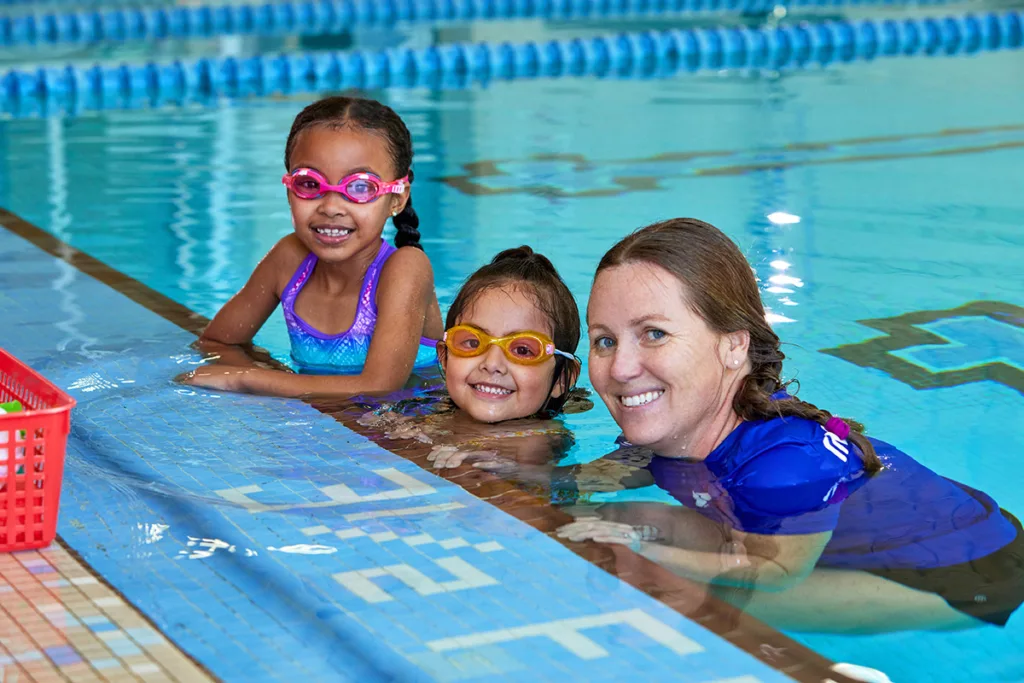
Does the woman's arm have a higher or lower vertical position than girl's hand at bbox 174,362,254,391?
higher

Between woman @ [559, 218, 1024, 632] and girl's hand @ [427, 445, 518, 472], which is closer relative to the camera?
woman @ [559, 218, 1024, 632]

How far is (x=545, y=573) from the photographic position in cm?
256

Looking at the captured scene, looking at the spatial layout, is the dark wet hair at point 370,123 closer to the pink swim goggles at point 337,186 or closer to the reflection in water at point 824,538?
the pink swim goggles at point 337,186

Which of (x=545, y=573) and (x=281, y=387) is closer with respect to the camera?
(x=545, y=573)

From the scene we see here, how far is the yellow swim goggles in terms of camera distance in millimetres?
3330

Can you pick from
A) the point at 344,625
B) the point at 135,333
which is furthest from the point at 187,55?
the point at 344,625

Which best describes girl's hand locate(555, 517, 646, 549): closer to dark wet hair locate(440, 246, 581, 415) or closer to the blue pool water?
the blue pool water

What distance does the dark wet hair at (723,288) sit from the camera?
2797 millimetres

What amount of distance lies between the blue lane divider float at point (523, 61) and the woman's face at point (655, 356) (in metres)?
7.96

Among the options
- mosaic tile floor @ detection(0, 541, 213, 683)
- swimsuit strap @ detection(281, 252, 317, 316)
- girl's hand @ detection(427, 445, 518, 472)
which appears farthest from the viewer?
swimsuit strap @ detection(281, 252, 317, 316)

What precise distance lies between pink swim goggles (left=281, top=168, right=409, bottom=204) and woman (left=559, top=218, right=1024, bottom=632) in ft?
3.89

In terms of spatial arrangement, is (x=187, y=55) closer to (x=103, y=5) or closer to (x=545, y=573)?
(x=103, y=5)

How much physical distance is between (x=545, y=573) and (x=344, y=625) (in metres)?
0.41

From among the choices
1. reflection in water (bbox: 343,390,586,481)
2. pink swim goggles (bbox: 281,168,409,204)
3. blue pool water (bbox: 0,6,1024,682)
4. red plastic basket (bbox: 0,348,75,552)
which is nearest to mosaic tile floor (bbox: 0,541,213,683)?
red plastic basket (bbox: 0,348,75,552)
